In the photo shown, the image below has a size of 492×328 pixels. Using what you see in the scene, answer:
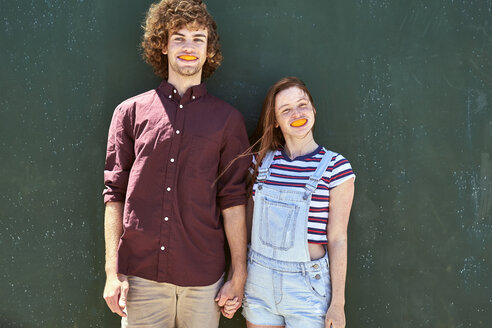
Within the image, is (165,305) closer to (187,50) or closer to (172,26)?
(187,50)

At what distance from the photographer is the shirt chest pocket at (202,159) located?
2.17m

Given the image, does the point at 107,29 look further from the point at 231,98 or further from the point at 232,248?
the point at 232,248

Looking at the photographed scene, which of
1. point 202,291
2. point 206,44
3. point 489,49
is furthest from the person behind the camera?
point 489,49

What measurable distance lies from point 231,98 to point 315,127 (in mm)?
517

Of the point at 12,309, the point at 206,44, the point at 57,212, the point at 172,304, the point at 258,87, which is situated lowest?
the point at 12,309

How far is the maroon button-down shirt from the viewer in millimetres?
2131

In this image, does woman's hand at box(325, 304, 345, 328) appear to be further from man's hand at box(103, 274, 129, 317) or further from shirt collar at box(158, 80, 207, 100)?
shirt collar at box(158, 80, 207, 100)


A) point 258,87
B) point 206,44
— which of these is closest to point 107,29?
point 206,44

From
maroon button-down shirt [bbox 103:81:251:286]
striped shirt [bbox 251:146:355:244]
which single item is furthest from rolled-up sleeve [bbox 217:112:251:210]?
striped shirt [bbox 251:146:355:244]

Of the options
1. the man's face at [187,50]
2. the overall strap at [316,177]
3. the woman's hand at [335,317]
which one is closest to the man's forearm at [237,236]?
the overall strap at [316,177]

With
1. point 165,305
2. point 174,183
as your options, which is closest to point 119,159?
point 174,183

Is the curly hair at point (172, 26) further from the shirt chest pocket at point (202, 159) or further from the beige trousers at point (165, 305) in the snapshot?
the beige trousers at point (165, 305)

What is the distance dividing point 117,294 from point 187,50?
1.22 metres

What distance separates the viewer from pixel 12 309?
105 inches
